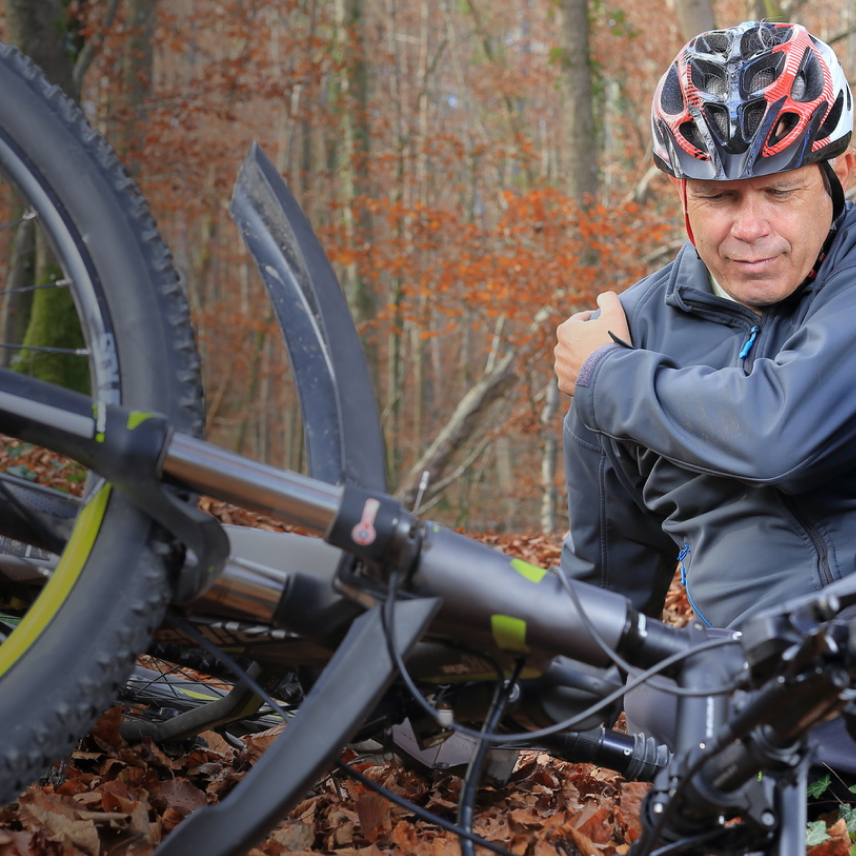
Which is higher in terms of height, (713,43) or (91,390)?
(713,43)

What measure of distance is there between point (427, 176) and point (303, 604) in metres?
14.4

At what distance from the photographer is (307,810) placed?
2.03 meters

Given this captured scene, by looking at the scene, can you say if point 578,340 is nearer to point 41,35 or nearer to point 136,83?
point 41,35

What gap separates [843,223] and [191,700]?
1.92 meters

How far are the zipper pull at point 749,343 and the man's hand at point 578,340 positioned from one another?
26 centimetres

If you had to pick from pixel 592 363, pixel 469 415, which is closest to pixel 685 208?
pixel 592 363

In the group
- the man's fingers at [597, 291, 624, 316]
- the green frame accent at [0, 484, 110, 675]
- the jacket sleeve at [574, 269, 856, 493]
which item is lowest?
the green frame accent at [0, 484, 110, 675]

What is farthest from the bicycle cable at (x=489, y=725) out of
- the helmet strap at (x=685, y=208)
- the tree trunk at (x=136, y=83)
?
the tree trunk at (x=136, y=83)

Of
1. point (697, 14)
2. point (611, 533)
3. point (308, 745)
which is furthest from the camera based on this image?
point (697, 14)

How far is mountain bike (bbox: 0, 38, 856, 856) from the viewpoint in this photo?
127 cm

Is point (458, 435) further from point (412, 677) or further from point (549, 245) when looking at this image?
point (412, 677)

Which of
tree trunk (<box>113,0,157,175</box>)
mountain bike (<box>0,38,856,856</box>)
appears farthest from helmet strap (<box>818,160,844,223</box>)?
tree trunk (<box>113,0,157,175</box>)

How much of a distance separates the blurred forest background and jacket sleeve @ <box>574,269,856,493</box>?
70 millimetres

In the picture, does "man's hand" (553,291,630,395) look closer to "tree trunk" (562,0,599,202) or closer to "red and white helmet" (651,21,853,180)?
"red and white helmet" (651,21,853,180)
